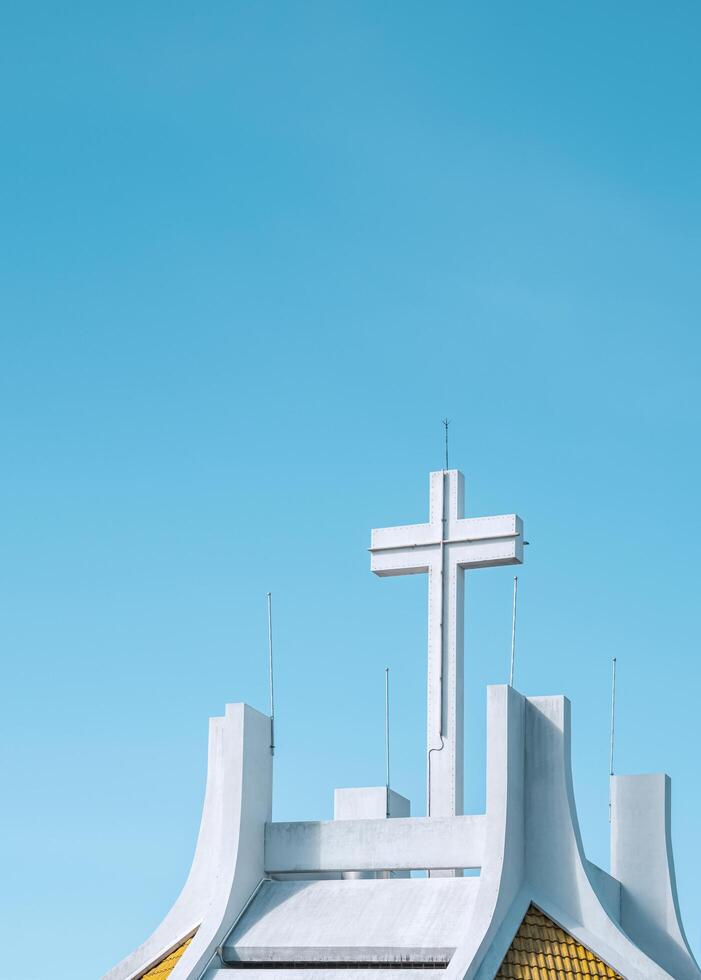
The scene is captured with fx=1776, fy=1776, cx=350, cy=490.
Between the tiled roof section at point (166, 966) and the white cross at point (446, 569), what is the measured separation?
3.60 m

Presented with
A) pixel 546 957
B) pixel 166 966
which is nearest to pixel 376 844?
pixel 546 957

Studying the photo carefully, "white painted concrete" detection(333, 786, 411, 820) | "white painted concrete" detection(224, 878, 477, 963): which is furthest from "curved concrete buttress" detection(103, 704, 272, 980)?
"white painted concrete" detection(333, 786, 411, 820)

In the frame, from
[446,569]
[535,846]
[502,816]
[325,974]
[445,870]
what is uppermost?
[446,569]

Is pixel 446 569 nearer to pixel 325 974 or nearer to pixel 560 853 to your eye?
pixel 560 853

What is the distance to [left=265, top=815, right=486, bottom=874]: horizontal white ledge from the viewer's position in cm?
2089

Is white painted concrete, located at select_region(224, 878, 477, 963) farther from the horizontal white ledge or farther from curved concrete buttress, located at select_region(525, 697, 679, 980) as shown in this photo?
curved concrete buttress, located at select_region(525, 697, 679, 980)

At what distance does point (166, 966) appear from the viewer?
2153 cm

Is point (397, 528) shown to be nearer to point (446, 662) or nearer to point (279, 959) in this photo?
point (446, 662)

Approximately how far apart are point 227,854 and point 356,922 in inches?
80.3

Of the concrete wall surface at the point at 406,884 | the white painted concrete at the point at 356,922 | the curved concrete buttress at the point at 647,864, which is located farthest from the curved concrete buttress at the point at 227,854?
the curved concrete buttress at the point at 647,864

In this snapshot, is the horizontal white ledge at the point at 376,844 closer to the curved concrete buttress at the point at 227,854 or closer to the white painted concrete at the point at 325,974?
the curved concrete buttress at the point at 227,854

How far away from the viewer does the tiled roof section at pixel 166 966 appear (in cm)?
2134

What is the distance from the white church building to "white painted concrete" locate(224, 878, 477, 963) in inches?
0.8

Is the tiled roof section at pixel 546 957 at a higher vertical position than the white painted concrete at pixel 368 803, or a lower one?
lower
